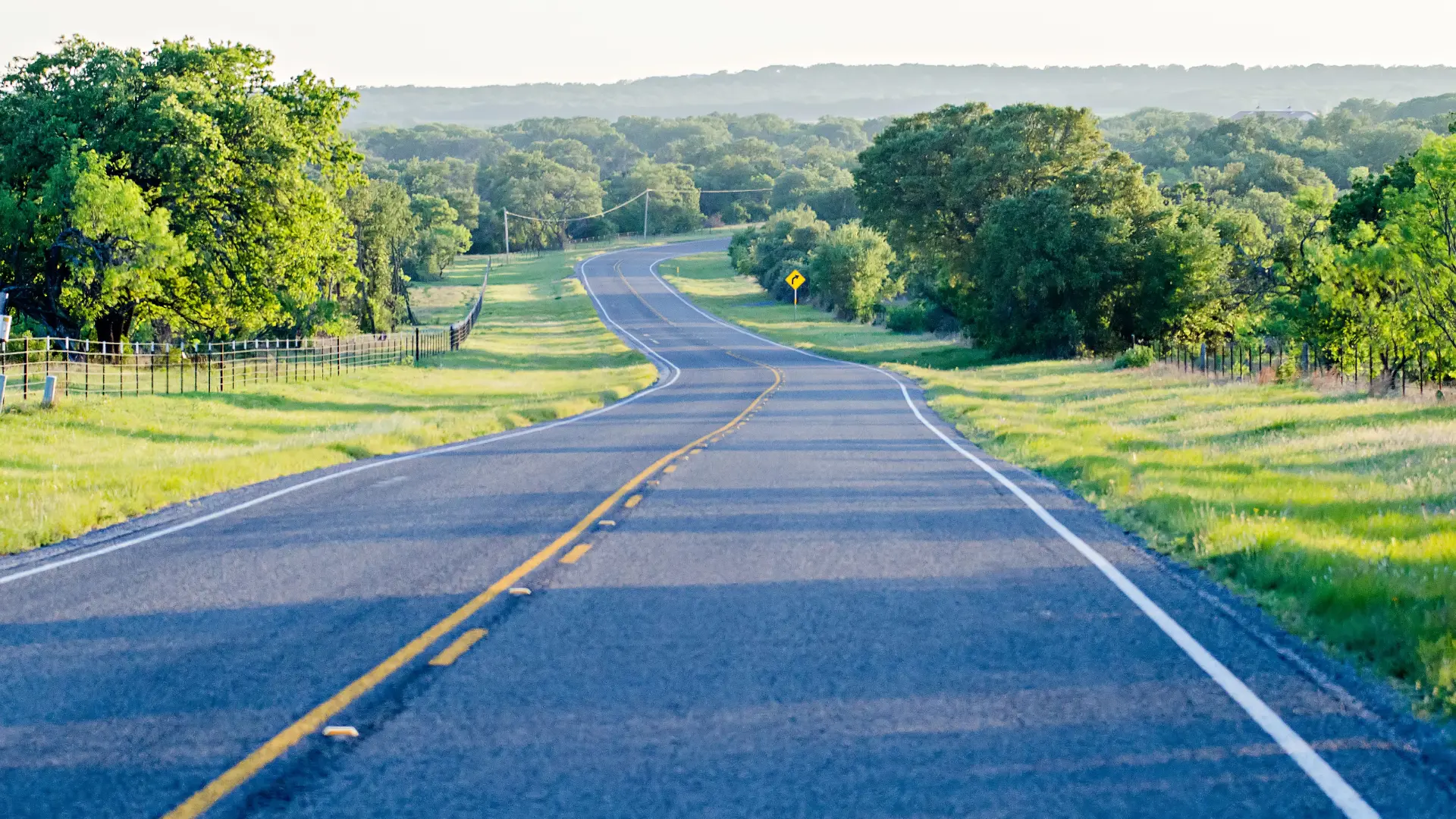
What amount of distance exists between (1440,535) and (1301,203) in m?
33.6

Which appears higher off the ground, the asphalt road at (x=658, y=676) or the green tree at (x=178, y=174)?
the green tree at (x=178, y=174)

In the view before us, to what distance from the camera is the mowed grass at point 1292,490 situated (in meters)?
7.63

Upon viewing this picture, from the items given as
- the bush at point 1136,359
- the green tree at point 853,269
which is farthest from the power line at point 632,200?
the bush at point 1136,359

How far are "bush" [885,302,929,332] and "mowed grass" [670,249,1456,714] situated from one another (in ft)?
150

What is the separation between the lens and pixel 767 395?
34438mm

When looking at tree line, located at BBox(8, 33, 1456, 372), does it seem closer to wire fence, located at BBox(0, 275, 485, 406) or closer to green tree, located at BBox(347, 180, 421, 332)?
green tree, located at BBox(347, 180, 421, 332)

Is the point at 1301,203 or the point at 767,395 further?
the point at 1301,203

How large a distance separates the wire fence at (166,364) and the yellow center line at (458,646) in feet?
68.2

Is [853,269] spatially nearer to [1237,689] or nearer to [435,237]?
[435,237]

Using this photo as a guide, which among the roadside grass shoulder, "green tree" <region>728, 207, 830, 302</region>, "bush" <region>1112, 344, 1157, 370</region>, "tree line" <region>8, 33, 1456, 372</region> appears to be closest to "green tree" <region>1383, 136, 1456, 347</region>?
"tree line" <region>8, 33, 1456, 372</region>

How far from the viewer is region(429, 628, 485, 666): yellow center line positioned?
6.91 m

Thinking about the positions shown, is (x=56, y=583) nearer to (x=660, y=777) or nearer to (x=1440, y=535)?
(x=660, y=777)

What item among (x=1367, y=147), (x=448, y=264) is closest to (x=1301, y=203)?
(x=1367, y=147)

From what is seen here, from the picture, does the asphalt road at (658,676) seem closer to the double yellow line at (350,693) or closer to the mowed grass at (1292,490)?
the double yellow line at (350,693)
